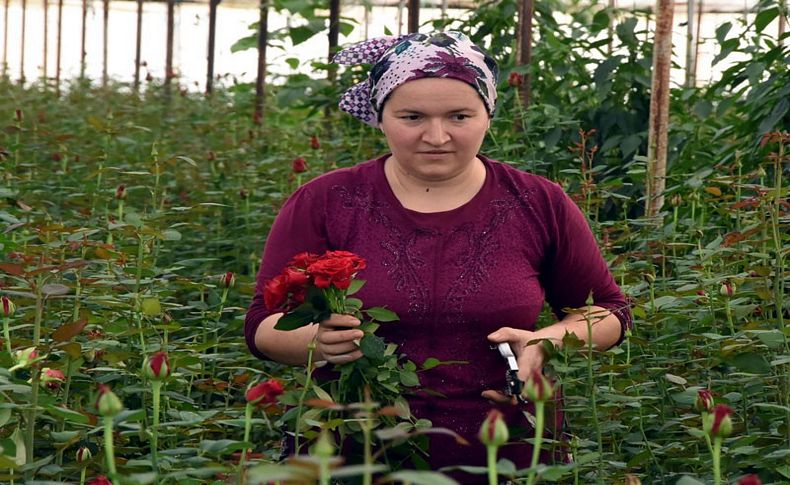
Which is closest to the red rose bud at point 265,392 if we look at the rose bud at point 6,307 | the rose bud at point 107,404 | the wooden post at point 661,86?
the rose bud at point 107,404

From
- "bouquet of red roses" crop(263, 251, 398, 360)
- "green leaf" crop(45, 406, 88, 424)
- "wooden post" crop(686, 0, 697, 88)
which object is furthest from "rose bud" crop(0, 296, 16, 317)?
"wooden post" crop(686, 0, 697, 88)

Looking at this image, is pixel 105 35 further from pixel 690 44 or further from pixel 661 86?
pixel 661 86

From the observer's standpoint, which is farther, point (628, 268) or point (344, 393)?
point (628, 268)

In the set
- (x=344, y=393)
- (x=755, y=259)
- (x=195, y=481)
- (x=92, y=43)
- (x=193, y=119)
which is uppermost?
(x=92, y=43)

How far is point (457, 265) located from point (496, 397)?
1.14 ft

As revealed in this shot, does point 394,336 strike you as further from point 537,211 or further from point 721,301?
point 721,301

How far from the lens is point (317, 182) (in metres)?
2.69

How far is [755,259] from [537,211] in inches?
37.7

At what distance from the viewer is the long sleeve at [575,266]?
105 inches

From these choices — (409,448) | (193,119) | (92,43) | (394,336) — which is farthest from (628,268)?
(92,43)

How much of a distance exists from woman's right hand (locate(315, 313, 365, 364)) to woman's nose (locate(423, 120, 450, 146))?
566 millimetres

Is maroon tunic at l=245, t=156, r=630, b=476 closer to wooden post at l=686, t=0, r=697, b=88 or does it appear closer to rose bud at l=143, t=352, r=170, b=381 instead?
rose bud at l=143, t=352, r=170, b=381

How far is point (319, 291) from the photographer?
2.01 metres

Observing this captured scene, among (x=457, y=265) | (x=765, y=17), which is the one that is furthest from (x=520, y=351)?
(x=765, y=17)
